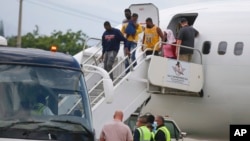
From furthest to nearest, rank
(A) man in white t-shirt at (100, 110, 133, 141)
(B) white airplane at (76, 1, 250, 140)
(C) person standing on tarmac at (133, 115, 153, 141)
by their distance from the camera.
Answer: (B) white airplane at (76, 1, 250, 140)
(C) person standing on tarmac at (133, 115, 153, 141)
(A) man in white t-shirt at (100, 110, 133, 141)

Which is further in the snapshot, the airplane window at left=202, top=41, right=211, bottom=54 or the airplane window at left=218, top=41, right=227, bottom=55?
the airplane window at left=202, top=41, right=211, bottom=54

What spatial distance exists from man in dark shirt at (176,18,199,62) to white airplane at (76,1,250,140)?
0.30 metres

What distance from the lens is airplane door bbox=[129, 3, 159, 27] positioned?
1961cm

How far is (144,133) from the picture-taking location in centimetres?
1534

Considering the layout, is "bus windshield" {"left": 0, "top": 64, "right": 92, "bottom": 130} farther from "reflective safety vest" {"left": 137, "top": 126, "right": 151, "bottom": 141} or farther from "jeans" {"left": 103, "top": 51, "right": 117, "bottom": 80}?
"jeans" {"left": 103, "top": 51, "right": 117, "bottom": 80}

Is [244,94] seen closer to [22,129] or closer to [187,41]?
[187,41]

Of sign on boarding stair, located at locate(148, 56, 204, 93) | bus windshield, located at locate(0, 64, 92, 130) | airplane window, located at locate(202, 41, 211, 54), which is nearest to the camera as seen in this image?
bus windshield, located at locate(0, 64, 92, 130)

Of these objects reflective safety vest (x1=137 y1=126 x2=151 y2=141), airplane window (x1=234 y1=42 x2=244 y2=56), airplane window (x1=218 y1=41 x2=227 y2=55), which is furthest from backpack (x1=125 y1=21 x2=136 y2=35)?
reflective safety vest (x1=137 y1=126 x2=151 y2=141)

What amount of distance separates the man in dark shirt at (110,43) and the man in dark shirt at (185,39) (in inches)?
52.3

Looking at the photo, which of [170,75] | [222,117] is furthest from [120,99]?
[222,117]

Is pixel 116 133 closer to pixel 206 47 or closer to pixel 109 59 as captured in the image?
pixel 109 59

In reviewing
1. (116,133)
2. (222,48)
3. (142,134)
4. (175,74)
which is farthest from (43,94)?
(222,48)

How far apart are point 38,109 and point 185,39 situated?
8.31m

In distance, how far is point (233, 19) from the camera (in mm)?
18281
